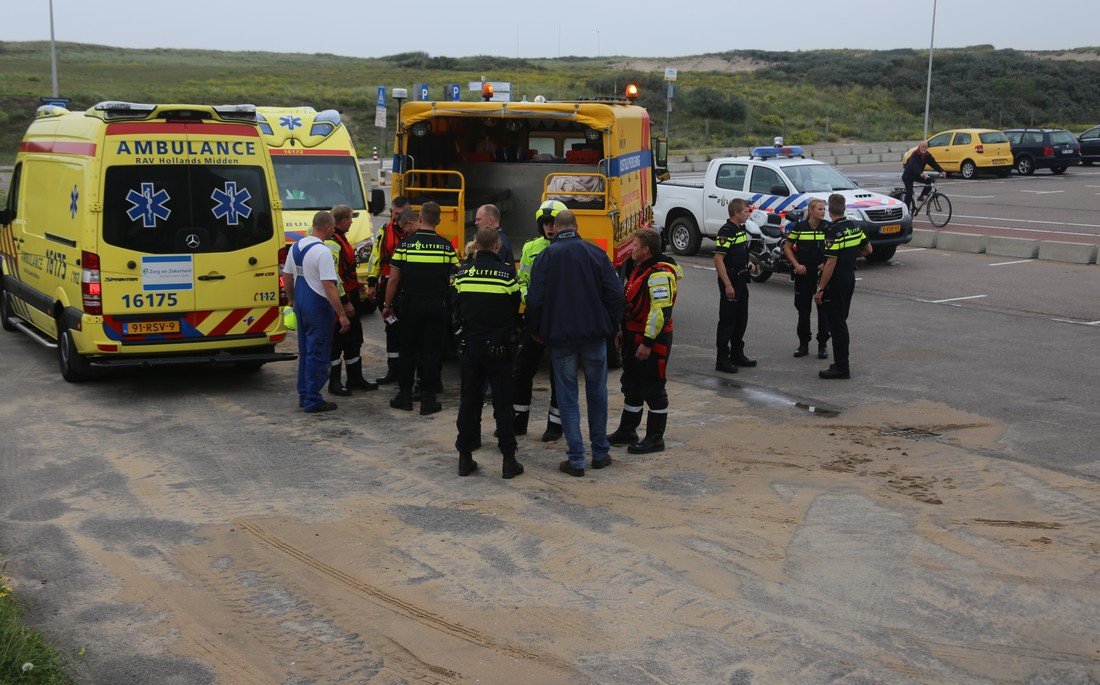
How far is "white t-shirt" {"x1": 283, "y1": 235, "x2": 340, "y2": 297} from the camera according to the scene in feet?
31.9

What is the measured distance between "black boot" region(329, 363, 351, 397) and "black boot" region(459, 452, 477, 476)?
9.36 feet

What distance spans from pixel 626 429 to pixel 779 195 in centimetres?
1033

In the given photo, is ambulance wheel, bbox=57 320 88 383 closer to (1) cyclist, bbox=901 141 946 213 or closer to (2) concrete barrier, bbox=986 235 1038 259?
(2) concrete barrier, bbox=986 235 1038 259

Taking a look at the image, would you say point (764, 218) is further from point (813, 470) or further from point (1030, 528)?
point (1030, 528)

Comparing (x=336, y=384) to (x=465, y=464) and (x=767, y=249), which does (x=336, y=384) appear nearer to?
(x=465, y=464)

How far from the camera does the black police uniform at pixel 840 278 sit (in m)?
11.4

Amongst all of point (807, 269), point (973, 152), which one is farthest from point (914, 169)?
point (973, 152)

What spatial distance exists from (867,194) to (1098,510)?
12.9m

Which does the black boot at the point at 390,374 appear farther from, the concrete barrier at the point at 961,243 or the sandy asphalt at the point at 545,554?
the concrete barrier at the point at 961,243

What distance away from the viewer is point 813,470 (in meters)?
8.22

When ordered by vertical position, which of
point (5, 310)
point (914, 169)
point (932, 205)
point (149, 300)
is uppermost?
point (914, 169)

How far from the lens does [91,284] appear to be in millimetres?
9969

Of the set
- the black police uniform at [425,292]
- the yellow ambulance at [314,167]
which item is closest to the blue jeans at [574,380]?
the black police uniform at [425,292]

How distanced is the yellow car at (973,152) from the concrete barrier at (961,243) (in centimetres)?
1789
